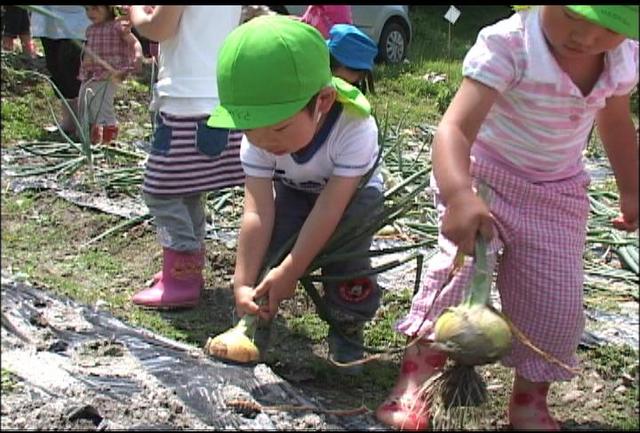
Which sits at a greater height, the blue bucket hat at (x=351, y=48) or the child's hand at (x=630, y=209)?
the child's hand at (x=630, y=209)

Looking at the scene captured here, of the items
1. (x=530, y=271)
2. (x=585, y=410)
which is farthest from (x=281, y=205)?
(x=585, y=410)

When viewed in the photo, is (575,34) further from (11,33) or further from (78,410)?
(11,33)

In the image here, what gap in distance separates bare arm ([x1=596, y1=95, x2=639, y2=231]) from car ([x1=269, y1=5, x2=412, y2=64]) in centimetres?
696

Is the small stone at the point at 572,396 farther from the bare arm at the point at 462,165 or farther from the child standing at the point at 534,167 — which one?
the bare arm at the point at 462,165

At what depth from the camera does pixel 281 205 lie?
2.43 metres

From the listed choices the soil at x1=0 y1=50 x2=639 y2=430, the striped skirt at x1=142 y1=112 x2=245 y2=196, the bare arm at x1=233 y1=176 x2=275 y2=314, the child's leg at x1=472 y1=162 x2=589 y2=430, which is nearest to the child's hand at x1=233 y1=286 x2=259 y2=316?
the bare arm at x1=233 y1=176 x2=275 y2=314

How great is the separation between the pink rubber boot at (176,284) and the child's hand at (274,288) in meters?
0.62

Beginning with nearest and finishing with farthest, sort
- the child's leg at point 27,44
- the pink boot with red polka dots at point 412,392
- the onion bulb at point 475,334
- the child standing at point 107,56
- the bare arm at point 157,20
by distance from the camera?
the onion bulb at point 475,334, the pink boot with red polka dots at point 412,392, the bare arm at point 157,20, the child standing at point 107,56, the child's leg at point 27,44

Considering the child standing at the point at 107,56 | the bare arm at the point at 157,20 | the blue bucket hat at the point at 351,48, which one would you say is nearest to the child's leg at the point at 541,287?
the bare arm at the point at 157,20

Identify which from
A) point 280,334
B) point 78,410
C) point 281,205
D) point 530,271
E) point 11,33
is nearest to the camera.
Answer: point 78,410

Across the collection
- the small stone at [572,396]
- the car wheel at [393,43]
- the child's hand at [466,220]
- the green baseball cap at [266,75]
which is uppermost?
the green baseball cap at [266,75]

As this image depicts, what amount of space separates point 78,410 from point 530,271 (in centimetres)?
89

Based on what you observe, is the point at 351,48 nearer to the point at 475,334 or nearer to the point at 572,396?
the point at 572,396

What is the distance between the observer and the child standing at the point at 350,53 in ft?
11.5
